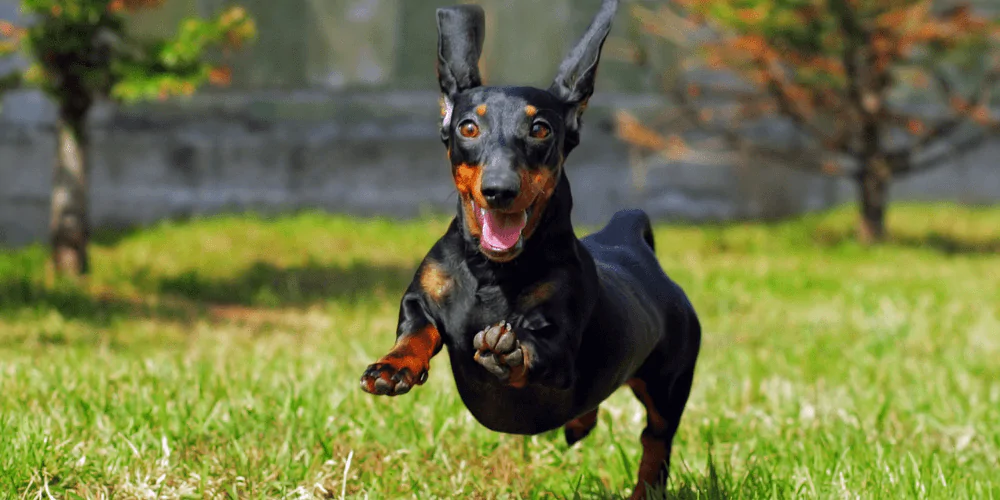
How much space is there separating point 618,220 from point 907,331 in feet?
12.4

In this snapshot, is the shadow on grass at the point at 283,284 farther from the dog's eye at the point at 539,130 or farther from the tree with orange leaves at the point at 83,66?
the dog's eye at the point at 539,130

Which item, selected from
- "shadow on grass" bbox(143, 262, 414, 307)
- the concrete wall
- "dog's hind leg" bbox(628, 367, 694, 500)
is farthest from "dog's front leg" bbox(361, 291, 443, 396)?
the concrete wall

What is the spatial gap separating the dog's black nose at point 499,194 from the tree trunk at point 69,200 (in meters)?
6.14

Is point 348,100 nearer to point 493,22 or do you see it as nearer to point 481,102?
point 493,22

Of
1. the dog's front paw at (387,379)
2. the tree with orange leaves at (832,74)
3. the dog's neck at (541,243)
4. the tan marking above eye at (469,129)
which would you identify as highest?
the tan marking above eye at (469,129)

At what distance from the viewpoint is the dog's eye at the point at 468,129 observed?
A: 202cm

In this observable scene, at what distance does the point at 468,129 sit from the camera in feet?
6.67

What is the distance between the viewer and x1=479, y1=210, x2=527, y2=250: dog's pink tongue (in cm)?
194

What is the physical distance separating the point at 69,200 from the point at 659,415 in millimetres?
5709

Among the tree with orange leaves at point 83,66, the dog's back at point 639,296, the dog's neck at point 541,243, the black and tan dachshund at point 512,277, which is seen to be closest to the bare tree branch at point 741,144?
the tree with orange leaves at point 83,66

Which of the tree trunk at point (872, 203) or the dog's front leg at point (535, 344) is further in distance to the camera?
the tree trunk at point (872, 203)

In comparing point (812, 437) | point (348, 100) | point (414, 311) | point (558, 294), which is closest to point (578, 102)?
point (558, 294)

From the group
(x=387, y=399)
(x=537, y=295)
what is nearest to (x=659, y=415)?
(x=537, y=295)

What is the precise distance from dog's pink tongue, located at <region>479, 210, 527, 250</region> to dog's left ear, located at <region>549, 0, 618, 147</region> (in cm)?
27
